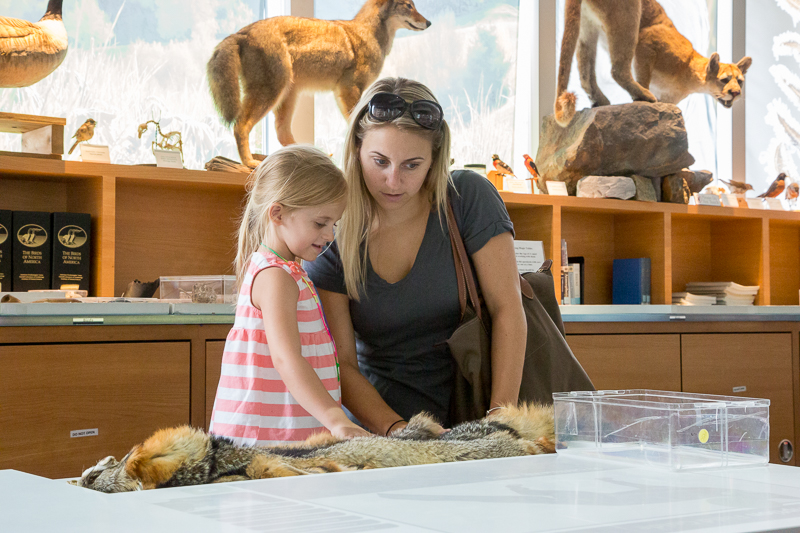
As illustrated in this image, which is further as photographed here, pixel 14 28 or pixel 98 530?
pixel 14 28

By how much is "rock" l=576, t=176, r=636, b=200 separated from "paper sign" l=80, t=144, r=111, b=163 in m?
1.98

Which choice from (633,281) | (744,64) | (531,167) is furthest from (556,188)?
(744,64)

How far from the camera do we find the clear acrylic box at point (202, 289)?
8.12 ft

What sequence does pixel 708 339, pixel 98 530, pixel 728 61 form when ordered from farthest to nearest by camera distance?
1. pixel 728 61
2. pixel 708 339
3. pixel 98 530

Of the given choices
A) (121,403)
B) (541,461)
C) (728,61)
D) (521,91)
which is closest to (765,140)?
(728,61)

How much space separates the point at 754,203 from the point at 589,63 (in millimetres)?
1132

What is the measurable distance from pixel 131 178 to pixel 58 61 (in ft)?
1.49

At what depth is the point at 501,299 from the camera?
1.43 m

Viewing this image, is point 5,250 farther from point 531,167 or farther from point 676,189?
point 676,189

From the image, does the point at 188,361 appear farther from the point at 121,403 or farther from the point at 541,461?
the point at 541,461

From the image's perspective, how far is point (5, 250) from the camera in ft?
8.00

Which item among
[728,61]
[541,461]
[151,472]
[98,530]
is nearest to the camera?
[98,530]

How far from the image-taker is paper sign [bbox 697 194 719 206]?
3684mm

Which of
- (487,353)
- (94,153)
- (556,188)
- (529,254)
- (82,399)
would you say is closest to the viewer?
(487,353)
